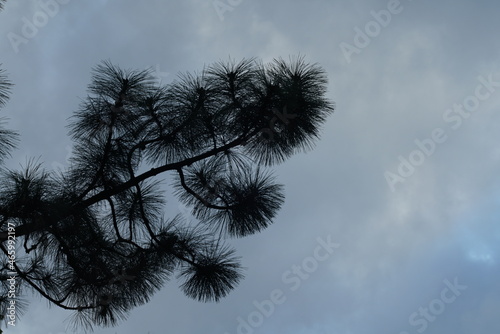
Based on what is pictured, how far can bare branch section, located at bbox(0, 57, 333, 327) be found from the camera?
→ 2916 mm

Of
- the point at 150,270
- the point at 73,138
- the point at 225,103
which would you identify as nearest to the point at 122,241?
the point at 150,270

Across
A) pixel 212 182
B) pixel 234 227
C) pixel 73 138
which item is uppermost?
pixel 73 138

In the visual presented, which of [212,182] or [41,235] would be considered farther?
[212,182]

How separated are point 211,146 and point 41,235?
3.04 feet

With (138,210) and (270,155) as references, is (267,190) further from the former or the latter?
(138,210)

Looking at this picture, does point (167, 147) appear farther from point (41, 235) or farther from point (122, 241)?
point (41, 235)

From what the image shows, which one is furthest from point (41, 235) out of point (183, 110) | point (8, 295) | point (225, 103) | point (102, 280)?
point (225, 103)

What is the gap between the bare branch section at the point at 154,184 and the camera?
2.92 m

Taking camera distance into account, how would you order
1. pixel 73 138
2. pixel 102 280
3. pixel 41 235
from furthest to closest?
pixel 73 138
pixel 102 280
pixel 41 235

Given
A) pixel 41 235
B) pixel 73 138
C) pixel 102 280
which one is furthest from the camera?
pixel 73 138

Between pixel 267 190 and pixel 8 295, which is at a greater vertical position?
pixel 8 295

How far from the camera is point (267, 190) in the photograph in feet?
10.8

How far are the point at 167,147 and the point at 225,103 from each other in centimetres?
38

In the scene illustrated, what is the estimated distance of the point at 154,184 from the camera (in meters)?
3.38
